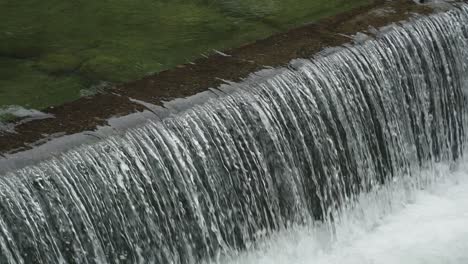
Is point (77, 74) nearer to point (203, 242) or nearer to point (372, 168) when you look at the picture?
point (203, 242)

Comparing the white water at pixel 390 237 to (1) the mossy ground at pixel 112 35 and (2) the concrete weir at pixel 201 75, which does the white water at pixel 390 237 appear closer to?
(2) the concrete weir at pixel 201 75

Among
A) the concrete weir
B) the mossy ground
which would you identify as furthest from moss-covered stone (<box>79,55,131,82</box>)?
the concrete weir

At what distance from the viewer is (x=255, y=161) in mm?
6855

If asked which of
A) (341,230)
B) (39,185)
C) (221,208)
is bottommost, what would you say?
(341,230)

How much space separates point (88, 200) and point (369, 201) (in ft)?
9.42

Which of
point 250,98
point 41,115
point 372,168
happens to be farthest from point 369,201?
point 41,115

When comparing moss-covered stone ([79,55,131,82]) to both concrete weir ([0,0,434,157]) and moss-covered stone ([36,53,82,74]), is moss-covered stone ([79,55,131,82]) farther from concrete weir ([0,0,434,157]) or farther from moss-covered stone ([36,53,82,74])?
concrete weir ([0,0,434,157])

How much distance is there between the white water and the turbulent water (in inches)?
5.2

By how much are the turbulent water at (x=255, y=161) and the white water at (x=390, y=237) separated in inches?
5.2

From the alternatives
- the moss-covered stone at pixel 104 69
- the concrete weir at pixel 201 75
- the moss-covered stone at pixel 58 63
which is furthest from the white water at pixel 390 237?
the moss-covered stone at pixel 58 63

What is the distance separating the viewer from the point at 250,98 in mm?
6918

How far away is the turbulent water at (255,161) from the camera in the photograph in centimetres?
579

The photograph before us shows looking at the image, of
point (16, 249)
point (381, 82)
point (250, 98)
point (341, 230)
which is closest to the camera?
point (16, 249)

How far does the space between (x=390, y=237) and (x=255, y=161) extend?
58.7 inches
